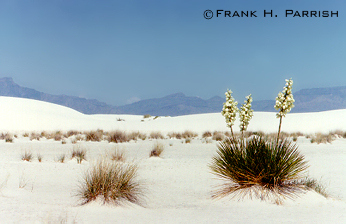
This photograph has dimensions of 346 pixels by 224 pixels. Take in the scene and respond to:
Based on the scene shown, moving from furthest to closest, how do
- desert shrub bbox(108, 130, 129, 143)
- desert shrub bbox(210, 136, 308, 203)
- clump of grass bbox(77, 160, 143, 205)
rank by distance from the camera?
desert shrub bbox(108, 130, 129, 143) → desert shrub bbox(210, 136, 308, 203) → clump of grass bbox(77, 160, 143, 205)

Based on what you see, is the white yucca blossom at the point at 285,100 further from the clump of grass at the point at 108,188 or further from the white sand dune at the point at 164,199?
the clump of grass at the point at 108,188

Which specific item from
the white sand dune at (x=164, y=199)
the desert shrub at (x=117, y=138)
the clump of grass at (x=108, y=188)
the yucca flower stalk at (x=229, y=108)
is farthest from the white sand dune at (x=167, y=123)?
the clump of grass at (x=108, y=188)

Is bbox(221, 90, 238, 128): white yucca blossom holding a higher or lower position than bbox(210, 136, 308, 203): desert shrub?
higher

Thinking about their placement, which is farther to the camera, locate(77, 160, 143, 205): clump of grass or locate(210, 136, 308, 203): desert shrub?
locate(210, 136, 308, 203): desert shrub

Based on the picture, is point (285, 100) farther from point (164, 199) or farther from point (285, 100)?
point (164, 199)

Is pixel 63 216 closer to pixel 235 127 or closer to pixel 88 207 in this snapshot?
pixel 88 207

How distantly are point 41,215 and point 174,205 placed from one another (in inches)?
98.6

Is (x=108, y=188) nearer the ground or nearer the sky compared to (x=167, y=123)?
nearer the ground

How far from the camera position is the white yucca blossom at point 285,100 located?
6.29 metres

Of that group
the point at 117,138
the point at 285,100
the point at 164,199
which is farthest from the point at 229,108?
the point at 117,138

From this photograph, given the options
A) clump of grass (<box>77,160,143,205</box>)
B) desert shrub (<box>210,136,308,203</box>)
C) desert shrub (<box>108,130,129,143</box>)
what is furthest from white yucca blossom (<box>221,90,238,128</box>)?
desert shrub (<box>108,130,129,143</box>)

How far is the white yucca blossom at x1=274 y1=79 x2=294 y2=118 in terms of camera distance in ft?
20.6

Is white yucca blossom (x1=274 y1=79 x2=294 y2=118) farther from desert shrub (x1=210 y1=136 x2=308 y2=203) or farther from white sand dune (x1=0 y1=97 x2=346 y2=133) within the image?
white sand dune (x1=0 y1=97 x2=346 y2=133)

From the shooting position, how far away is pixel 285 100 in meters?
6.29
